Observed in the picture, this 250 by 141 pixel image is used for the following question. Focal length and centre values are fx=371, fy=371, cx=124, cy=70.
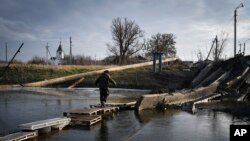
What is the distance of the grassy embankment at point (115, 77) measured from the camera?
33906 mm

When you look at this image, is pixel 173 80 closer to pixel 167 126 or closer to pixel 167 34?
pixel 167 126

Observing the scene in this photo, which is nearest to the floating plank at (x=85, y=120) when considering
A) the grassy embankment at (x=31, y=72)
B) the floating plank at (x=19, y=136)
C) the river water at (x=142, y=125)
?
the river water at (x=142, y=125)

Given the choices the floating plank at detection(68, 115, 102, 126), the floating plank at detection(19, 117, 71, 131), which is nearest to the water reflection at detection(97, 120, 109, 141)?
the floating plank at detection(68, 115, 102, 126)

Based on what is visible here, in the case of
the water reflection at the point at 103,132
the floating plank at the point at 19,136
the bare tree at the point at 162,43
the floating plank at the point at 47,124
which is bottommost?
the water reflection at the point at 103,132

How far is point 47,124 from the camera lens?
1016 centimetres

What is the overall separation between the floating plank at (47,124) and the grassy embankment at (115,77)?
20406mm

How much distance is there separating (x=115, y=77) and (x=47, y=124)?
87.5 feet

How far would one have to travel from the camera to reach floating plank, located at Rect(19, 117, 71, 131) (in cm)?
968

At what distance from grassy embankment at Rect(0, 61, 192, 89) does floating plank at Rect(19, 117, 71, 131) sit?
2041cm

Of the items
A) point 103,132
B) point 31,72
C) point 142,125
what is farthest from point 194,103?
point 31,72

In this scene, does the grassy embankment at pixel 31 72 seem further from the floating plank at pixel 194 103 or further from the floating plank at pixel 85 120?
the floating plank at pixel 85 120

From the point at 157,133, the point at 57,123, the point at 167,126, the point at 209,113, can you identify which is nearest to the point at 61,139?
the point at 57,123

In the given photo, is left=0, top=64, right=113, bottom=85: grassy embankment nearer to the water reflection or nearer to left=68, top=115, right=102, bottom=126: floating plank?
left=68, top=115, right=102, bottom=126: floating plank

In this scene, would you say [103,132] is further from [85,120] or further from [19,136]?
[19,136]
